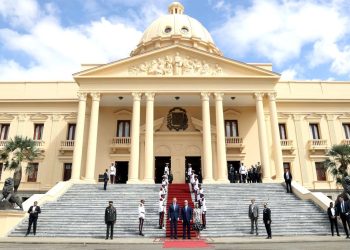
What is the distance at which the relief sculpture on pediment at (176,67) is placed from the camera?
26250mm

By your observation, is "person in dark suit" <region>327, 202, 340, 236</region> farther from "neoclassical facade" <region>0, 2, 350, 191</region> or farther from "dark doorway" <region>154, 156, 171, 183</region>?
"dark doorway" <region>154, 156, 171, 183</region>

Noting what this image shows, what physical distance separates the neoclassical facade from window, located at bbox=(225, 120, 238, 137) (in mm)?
97

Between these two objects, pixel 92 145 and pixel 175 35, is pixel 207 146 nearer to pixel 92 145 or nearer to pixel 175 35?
pixel 92 145

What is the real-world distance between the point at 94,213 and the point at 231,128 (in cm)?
1763

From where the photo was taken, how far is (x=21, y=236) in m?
13.3

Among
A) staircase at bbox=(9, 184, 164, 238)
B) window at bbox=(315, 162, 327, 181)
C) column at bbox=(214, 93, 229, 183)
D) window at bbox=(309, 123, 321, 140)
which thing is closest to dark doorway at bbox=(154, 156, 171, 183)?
column at bbox=(214, 93, 229, 183)

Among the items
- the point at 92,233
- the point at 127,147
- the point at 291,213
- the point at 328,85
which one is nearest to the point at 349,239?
the point at 291,213

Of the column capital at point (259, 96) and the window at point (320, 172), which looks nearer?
the column capital at point (259, 96)

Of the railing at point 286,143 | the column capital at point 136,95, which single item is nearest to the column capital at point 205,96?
the column capital at point 136,95

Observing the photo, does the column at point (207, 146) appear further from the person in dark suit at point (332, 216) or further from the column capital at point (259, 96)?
the person in dark suit at point (332, 216)

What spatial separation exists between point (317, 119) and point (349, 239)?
66.5 ft

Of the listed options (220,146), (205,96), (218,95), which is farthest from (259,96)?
(220,146)

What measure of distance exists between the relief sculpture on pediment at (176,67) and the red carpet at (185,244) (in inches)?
657

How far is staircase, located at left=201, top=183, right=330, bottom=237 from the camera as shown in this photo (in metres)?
14.0
